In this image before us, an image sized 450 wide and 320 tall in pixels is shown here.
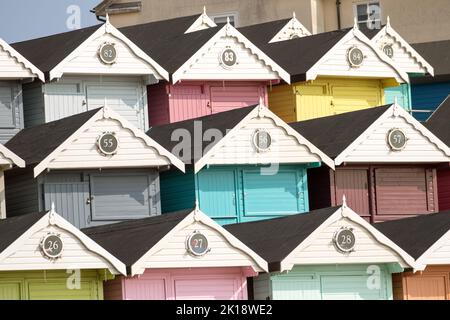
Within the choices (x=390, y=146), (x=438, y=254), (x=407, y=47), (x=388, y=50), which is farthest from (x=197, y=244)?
(x=407, y=47)

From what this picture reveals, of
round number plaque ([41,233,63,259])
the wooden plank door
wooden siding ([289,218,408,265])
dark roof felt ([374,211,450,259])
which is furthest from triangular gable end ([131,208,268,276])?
the wooden plank door

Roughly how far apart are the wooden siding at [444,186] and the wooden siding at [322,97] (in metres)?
3.80

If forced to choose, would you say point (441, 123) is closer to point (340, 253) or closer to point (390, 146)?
point (390, 146)

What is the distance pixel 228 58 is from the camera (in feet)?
144

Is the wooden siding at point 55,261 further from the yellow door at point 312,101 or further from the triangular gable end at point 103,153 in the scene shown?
Result: the yellow door at point 312,101

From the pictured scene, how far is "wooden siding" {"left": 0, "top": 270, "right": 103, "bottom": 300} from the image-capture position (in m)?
33.0

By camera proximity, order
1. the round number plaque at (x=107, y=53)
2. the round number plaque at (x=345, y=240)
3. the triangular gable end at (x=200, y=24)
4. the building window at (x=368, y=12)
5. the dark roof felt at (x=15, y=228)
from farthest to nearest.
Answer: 1. the building window at (x=368, y=12)
2. the triangular gable end at (x=200, y=24)
3. the round number plaque at (x=107, y=53)
4. the round number plaque at (x=345, y=240)
5. the dark roof felt at (x=15, y=228)

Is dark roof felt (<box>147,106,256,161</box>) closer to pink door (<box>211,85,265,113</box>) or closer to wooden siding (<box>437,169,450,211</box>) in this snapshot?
pink door (<box>211,85,265,113</box>)

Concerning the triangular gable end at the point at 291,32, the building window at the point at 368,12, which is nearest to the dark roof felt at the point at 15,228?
the triangular gable end at the point at 291,32

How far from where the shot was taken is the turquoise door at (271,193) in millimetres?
40375

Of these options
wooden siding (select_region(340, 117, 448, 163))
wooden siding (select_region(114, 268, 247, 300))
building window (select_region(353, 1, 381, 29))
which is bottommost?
wooden siding (select_region(114, 268, 247, 300))

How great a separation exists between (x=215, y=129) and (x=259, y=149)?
1376 mm

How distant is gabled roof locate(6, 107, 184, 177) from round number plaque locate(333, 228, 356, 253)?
16.9ft
